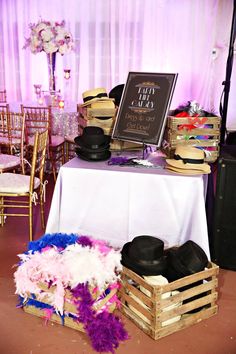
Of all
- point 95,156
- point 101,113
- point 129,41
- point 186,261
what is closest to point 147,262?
point 186,261

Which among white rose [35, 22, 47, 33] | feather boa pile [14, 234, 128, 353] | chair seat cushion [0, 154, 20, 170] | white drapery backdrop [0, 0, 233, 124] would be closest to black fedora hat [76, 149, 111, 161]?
feather boa pile [14, 234, 128, 353]

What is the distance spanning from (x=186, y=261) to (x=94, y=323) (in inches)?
21.5

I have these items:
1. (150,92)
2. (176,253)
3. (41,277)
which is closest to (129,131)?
(150,92)

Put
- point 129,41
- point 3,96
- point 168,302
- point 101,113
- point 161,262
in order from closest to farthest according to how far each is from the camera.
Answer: point 168,302 < point 161,262 < point 101,113 < point 129,41 < point 3,96

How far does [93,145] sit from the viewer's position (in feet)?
8.38

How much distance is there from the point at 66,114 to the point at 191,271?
9.50 ft

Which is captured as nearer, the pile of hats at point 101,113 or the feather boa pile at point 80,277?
the feather boa pile at point 80,277

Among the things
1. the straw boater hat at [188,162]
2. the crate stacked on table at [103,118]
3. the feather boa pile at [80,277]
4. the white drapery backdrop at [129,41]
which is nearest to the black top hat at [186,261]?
the feather boa pile at [80,277]

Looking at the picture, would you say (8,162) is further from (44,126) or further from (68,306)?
(68,306)

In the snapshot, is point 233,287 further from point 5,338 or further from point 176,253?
point 5,338

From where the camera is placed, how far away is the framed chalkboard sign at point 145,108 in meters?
2.48

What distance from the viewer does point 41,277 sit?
82.8 inches

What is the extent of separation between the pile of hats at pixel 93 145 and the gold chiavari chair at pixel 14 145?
1141mm

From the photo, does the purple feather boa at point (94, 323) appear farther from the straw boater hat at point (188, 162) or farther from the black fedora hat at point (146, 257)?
the straw boater hat at point (188, 162)
